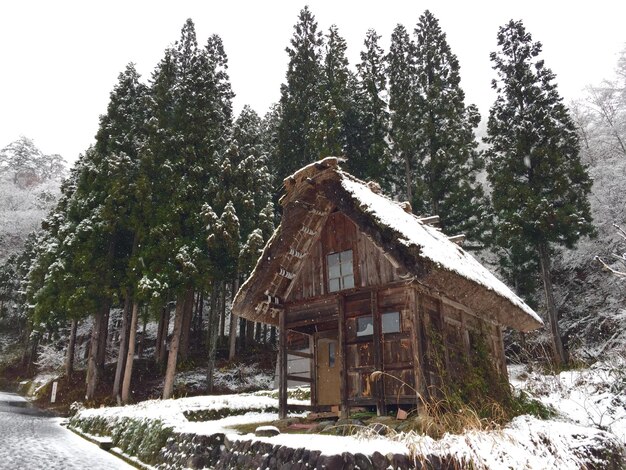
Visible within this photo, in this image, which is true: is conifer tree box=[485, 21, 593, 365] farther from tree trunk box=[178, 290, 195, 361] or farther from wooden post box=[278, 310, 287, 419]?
tree trunk box=[178, 290, 195, 361]

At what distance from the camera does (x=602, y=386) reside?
11.0 m

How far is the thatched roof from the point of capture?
934cm

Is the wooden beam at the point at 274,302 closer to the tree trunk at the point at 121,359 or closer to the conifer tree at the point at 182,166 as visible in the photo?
the conifer tree at the point at 182,166

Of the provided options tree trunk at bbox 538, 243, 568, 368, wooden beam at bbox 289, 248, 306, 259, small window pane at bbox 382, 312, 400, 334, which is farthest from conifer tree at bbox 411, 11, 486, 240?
small window pane at bbox 382, 312, 400, 334

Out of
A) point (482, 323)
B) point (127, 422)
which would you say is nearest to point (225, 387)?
point (127, 422)

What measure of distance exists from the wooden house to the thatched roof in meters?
0.03

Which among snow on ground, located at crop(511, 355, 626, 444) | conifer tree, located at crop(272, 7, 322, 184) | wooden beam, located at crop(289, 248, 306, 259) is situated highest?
conifer tree, located at crop(272, 7, 322, 184)

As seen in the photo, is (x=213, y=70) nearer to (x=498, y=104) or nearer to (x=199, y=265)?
(x=199, y=265)

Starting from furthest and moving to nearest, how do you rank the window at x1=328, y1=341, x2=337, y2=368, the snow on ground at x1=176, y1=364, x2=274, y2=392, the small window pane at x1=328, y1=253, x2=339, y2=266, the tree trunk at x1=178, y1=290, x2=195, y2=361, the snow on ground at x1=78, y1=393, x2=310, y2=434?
1. the tree trunk at x1=178, y1=290, x2=195, y2=361
2. the snow on ground at x1=176, y1=364, x2=274, y2=392
3. the window at x1=328, y1=341, x2=337, y2=368
4. the snow on ground at x1=78, y1=393, x2=310, y2=434
5. the small window pane at x1=328, y1=253, x2=339, y2=266

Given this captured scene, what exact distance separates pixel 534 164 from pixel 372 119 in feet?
36.4

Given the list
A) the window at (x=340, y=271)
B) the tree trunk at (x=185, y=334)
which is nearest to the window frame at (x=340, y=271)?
the window at (x=340, y=271)

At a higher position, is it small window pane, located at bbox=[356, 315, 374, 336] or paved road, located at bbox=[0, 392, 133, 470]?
small window pane, located at bbox=[356, 315, 374, 336]

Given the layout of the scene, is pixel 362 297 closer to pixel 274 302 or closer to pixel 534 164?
pixel 274 302

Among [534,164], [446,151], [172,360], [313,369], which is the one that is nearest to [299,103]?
[446,151]
